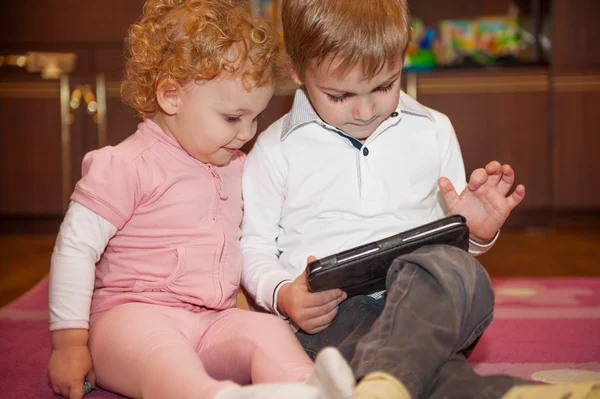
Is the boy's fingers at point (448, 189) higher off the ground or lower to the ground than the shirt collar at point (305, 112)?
lower

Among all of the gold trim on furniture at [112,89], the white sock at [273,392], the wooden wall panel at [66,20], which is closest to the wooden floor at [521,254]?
the gold trim on furniture at [112,89]

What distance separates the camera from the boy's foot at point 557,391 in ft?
2.57

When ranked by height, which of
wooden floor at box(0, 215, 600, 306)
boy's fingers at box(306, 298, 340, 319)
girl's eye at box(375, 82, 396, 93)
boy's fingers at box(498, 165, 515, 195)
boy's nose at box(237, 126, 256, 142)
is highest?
girl's eye at box(375, 82, 396, 93)

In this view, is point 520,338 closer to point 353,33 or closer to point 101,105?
point 353,33

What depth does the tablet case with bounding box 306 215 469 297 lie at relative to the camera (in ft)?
3.12

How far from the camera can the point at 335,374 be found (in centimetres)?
78

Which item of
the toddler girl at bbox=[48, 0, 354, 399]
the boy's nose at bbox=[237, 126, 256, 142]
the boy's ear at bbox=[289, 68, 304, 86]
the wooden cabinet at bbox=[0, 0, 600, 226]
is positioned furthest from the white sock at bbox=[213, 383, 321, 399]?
the wooden cabinet at bbox=[0, 0, 600, 226]

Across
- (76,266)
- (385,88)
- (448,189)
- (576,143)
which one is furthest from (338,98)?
(576,143)

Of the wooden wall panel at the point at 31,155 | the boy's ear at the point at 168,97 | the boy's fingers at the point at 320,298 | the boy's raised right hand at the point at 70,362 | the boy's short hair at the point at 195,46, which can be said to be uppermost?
the boy's short hair at the point at 195,46

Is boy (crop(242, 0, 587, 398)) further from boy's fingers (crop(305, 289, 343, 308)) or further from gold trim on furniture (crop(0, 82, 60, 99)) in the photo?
gold trim on furniture (crop(0, 82, 60, 99))

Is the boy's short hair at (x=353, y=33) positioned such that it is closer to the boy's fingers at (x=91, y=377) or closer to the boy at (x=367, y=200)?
the boy at (x=367, y=200)

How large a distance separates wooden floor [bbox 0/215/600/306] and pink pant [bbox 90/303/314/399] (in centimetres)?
92

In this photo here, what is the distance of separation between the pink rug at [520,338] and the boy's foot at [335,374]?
1.27 feet

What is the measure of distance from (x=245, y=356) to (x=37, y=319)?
2.40ft
